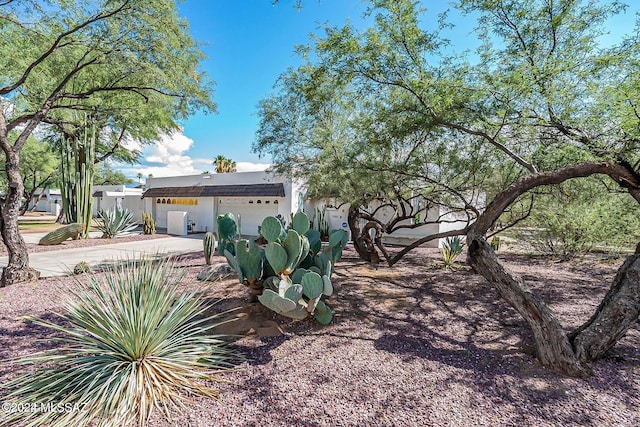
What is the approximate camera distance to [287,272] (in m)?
3.77

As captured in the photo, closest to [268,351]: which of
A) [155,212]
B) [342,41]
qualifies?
[342,41]

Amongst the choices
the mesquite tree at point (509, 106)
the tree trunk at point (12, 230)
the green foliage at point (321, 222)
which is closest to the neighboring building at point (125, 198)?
the green foliage at point (321, 222)

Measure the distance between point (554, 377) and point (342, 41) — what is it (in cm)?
523

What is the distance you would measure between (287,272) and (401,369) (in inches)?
65.7

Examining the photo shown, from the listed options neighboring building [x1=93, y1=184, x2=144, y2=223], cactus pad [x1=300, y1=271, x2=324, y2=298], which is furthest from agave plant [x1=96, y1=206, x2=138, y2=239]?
cactus pad [x1=300, y1=271, x2=324, y2=298]

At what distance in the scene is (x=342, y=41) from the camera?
4.91 meters

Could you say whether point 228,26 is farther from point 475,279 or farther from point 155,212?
point 155,212

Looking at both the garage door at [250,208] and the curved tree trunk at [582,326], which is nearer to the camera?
the curved tree trunk at [582,326]

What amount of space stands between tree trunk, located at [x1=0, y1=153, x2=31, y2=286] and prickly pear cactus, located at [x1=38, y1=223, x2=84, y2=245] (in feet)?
22.5

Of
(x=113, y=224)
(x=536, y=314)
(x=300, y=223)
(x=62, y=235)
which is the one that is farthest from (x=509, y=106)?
(x=113, y=224)

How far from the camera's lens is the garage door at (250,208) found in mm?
16688

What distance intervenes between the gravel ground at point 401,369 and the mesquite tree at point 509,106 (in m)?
0.49

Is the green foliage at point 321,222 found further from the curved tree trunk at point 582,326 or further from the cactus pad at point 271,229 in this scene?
the curved tree trunk at point 582,326

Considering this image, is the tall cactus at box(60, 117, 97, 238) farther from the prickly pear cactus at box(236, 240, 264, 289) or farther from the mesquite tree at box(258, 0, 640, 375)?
the prickly pear cactus at box(236, 240, 264, 289)
